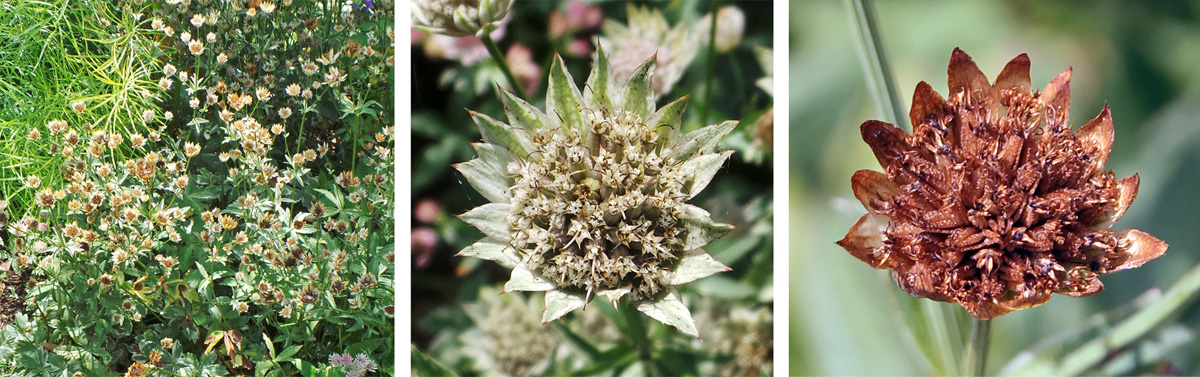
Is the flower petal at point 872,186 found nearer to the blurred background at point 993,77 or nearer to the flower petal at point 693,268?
the blurred background at point 993,77

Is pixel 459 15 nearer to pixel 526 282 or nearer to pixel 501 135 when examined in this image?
pixel 501 135

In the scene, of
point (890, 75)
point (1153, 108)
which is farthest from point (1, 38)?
point (1153, 108)

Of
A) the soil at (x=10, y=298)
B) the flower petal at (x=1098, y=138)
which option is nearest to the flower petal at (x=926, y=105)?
the flower petal at (x=1098, y=138)

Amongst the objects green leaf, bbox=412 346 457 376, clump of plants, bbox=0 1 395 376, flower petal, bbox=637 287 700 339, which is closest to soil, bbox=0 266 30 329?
clump of plants, bbox=0 1 395 376

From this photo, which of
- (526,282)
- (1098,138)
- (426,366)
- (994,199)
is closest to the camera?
(994,199)

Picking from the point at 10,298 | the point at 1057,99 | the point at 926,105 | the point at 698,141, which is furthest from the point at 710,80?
the point at 10,298
